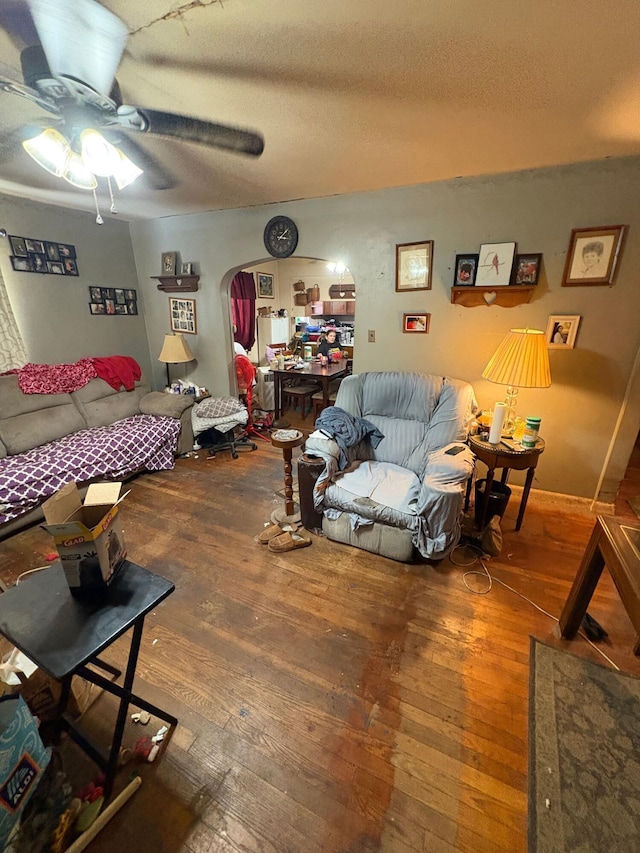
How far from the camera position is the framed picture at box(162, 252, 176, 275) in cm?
379

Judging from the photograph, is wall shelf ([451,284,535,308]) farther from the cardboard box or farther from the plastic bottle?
the cardboard box

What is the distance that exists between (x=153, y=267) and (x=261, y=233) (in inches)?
63.2

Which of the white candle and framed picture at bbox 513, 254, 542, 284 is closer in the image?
the white candle

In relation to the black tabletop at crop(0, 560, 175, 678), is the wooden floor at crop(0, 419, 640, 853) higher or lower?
lower

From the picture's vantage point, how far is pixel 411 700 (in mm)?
1371

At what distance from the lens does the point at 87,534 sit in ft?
3.24

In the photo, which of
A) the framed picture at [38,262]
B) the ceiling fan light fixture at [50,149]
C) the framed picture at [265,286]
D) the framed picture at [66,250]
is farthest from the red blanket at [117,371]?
the framed picture at [265,286]

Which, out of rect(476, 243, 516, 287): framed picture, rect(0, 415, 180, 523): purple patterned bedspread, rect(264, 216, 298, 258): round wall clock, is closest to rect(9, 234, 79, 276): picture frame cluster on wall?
rect(0, 415, 180, 523): purple patterned bedspread

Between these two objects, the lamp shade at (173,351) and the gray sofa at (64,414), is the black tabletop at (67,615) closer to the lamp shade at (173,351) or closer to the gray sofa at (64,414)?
the gray sofa at (64,414)

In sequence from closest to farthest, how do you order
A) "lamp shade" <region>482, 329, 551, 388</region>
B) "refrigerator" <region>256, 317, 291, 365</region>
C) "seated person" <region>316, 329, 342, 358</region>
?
"lamp shade" <region>482, 329, 551, 388</region> → "seated person" <region>316, 329, 342, 358</region> → "refrigerator" <region>256, 317, 291, 365</region>

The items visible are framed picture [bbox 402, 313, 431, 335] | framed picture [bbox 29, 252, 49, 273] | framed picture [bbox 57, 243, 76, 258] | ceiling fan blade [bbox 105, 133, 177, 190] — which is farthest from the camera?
framed picture [bbox 57, 243, 76, 258]

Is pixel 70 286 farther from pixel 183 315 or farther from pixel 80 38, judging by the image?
pixel 80 38

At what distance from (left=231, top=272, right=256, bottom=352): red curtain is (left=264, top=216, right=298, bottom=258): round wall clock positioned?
2.47 m

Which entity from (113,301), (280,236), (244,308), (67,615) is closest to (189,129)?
(280,236)
